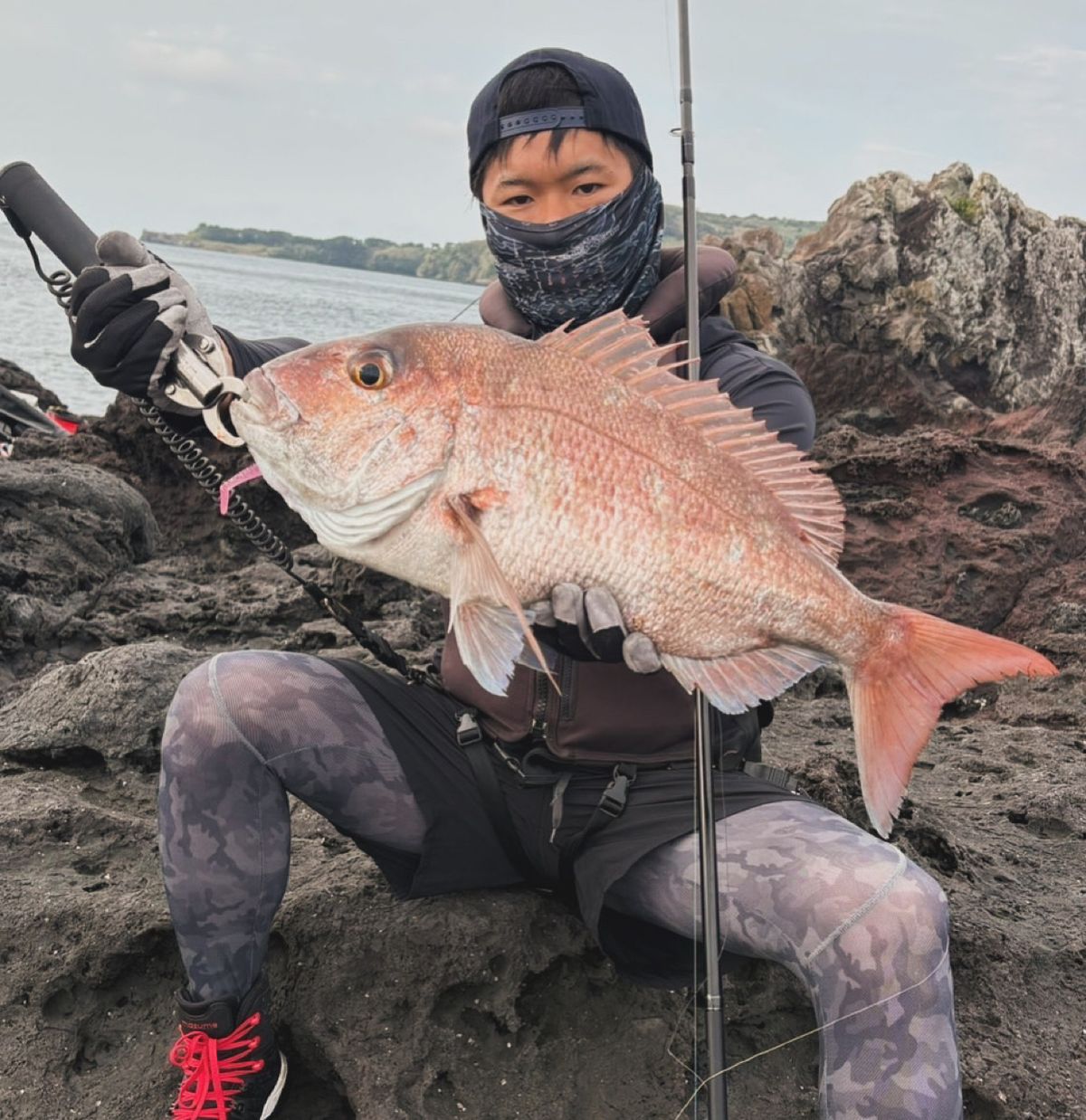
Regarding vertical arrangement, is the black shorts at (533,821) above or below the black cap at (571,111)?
below

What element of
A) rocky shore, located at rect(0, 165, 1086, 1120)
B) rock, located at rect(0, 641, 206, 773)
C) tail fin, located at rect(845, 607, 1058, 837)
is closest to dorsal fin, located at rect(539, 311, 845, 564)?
tail fin, located at rect(845, 607, 1058, 837)

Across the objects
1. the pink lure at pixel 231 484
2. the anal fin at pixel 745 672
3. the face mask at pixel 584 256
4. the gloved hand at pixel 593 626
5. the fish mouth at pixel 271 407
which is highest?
the face mask at pixel 584 256

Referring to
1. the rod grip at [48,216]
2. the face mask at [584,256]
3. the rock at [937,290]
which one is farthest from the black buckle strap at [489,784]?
the rock at [937,290]

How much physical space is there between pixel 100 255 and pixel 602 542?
1349 mm

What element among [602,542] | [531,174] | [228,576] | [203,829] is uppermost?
[531,174]

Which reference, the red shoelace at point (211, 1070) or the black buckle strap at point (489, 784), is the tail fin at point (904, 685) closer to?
the black buckle strap at point (489, 784)

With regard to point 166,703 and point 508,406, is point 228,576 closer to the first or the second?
point 166,703

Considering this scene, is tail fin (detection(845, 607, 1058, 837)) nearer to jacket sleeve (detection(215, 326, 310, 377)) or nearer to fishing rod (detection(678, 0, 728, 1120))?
fishing rod (detection(678, 0, 728, 1120))

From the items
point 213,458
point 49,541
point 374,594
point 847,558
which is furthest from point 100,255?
point 213,458

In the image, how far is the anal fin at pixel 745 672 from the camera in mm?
2033

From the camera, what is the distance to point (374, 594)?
15.9 feet

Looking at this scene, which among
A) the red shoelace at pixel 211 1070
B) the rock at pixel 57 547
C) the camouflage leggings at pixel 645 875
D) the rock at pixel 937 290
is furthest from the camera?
the rock at pixel 937 290

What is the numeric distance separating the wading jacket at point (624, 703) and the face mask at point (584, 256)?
35 cm

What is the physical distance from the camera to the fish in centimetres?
190
